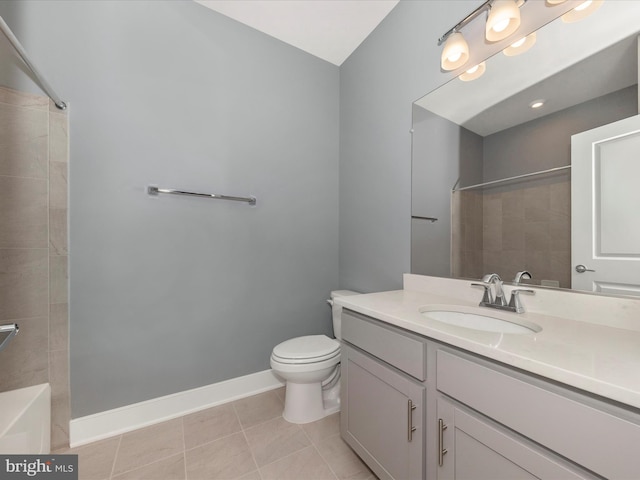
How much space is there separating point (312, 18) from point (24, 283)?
7.48ft

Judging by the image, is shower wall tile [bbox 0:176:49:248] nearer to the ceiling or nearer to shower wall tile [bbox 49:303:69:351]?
shower wall tile [bbox 49:303:69:351]

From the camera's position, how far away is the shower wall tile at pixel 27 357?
124 centimetres

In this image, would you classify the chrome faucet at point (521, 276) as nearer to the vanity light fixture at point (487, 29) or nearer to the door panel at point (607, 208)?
the door panel at point (607, 208)

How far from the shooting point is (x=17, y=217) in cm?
127

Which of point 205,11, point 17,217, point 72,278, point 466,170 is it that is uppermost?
point 205,11

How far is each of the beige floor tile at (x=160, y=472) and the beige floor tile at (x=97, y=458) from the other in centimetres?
9

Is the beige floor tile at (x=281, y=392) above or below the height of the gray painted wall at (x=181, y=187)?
below

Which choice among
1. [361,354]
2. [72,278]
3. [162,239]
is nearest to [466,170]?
[361,354]

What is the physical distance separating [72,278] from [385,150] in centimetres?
198

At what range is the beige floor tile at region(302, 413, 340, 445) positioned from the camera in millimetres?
1463

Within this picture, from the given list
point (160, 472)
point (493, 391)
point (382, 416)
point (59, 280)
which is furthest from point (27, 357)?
point (493, 391)

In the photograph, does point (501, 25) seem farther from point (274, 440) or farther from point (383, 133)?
point (274, 440)

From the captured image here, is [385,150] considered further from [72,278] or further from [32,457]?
[32,457]

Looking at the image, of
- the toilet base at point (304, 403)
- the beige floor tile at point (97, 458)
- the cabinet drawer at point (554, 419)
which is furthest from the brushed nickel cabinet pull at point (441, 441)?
the beige floor tile at point (97, 458)
